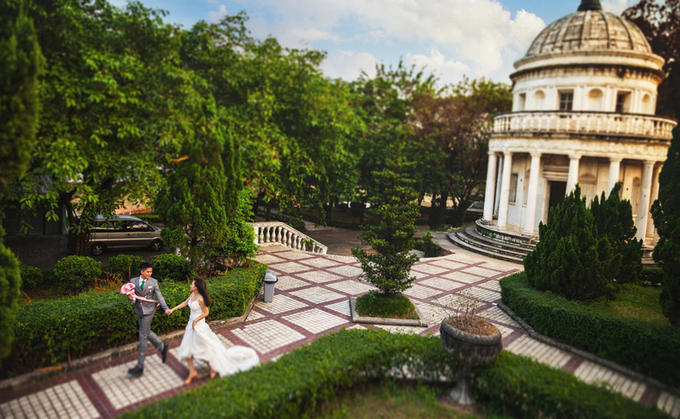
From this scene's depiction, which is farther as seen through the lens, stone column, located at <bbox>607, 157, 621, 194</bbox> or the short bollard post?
stone column, located at <bbox>607, 157, 621, 194</bbox>

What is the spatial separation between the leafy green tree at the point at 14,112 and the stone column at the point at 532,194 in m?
21.6

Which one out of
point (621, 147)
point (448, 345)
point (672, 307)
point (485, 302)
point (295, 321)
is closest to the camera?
point (448, 345)

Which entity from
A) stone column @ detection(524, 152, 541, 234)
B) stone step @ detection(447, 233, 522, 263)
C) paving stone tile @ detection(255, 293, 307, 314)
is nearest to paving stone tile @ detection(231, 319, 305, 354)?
paving stone tile @ detection(255, 293, 307, 314)

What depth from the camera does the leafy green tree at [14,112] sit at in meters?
5.98

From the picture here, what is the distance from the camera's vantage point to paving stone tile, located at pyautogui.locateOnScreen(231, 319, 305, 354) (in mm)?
9867

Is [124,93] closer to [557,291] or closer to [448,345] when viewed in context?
[448,345]

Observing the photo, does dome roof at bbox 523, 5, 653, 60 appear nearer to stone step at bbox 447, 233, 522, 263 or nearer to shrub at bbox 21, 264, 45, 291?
stone step at bbox 447, 233, 522, 263

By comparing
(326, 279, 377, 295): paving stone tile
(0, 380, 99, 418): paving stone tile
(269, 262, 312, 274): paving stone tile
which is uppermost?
(269, 262, 312, 274): paving stone tile

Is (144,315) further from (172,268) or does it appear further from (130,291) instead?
(172,268)

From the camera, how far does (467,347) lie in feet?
24.6

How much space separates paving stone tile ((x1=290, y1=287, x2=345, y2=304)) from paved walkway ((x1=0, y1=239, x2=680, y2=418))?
0.11 ft

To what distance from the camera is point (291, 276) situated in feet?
53.8

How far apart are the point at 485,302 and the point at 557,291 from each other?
2.60 metres

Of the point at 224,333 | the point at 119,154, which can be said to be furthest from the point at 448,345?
the point at 119,154
